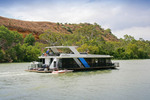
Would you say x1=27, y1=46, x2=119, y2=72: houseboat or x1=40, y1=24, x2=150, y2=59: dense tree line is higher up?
x1=40, y1=24, x2=150, y2=59: dense tree line

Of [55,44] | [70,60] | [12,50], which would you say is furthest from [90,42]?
[70,60]

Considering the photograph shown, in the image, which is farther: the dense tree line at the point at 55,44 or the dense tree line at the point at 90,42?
the dense tree line at the point at 90,42

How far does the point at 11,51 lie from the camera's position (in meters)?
56.8

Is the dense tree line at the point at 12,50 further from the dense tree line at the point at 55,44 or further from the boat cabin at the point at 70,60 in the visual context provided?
the boat cabin at the point at 70,60

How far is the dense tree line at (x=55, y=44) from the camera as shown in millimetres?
56872

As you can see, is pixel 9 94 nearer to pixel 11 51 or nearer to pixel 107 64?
pixel 107 64

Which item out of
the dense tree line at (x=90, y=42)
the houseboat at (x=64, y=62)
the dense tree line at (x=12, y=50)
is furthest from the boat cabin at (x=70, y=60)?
the dense tree line at (x=90, y=42)

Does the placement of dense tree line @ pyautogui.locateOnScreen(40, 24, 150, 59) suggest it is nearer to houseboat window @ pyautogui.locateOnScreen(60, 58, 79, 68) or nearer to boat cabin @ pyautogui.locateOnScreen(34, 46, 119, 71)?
boat cabin @ pyautogui.locateOnScreen(34, 46, 119, 71)

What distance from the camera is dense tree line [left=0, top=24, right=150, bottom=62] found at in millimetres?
56872

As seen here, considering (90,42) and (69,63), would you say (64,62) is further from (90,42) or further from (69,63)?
(90,42)

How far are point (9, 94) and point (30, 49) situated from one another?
1963 inches

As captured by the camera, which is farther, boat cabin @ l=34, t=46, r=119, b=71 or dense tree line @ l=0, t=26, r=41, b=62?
dense tree line @ l=0, t=26, r=41, b=62

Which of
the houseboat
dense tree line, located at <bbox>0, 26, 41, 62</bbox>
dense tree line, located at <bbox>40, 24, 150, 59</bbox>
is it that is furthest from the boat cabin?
dense tree line, located at <bbox>40, 24, 150, 59</bbox>

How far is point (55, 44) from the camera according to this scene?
71.7m
